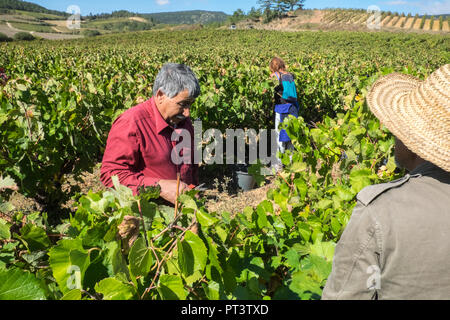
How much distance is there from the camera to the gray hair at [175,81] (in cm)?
203

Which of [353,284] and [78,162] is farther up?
[353,284]

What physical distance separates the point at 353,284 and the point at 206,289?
452 millimetres

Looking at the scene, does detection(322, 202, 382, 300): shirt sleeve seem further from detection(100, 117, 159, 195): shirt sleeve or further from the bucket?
the bucket

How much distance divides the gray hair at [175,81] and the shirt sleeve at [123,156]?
0.30 meters

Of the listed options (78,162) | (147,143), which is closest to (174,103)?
(147,143)

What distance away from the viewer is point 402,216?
2.89ft

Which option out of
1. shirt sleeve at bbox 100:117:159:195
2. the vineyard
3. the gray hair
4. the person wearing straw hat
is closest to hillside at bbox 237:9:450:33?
the vineyard

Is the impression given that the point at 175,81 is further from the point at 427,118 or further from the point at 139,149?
the point at 427,118

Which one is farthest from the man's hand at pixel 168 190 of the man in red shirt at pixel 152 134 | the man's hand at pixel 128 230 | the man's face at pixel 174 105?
the man's hand at pixel 128 230

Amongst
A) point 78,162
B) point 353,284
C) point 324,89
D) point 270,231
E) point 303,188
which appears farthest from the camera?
point 324,89

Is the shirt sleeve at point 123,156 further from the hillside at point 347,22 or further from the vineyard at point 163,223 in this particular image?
the hillside at point 347,22

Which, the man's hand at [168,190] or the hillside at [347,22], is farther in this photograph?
the hillside at [347,22]

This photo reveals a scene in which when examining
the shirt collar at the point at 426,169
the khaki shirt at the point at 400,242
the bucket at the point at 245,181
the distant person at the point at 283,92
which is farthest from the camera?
the bucket at the point at 245,181
